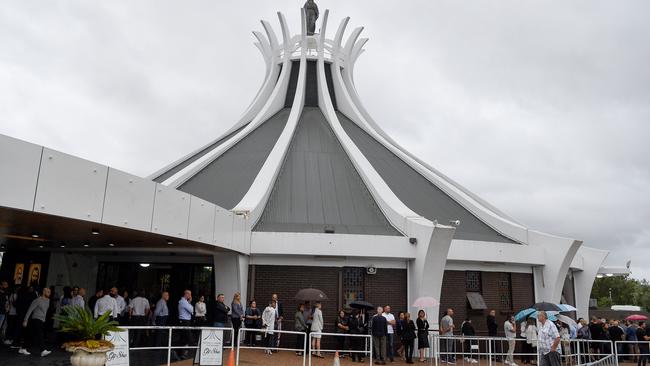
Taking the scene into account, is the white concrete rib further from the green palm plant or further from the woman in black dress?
the green palm plant

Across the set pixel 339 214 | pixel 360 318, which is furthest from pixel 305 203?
pixel 360 318

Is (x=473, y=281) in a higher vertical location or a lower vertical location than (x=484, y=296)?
higher

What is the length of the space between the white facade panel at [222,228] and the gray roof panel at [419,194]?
301 inches

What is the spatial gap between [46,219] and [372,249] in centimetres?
903

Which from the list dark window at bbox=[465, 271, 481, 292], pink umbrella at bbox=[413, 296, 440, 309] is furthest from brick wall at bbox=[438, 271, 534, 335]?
pink umbrella at bbox=[413, 296, 440, 309]

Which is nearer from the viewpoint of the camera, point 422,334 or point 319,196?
point 422,334

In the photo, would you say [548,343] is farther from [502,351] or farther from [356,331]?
[356,331]

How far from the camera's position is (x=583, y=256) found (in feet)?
65.8

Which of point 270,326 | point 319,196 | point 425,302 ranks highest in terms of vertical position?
point 319,196

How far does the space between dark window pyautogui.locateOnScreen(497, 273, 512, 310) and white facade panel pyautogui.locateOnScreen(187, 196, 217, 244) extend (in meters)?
10.0

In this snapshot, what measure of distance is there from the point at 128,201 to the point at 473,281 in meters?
11.7

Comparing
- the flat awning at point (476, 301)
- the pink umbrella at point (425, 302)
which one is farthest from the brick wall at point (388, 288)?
the flat awning at point (476, 301)

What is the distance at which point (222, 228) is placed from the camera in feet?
43.0

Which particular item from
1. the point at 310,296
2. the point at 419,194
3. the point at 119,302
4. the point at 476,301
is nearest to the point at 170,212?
the point at 119,302
